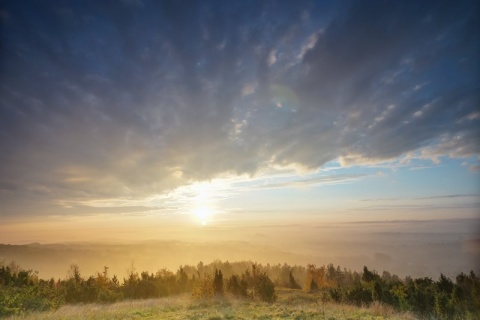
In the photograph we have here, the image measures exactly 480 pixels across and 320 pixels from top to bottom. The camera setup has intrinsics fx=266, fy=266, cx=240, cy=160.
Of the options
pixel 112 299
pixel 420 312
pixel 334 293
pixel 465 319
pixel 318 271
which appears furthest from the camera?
pixel 318 271

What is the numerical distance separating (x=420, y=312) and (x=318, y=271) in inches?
3751

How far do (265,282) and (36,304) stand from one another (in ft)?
92.1

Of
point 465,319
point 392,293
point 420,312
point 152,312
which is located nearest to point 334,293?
point 392,293

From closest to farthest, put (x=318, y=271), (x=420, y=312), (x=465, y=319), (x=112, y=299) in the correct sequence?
1. (x=465, y=319)
2. (x=420, y=312)
3. (x=112, y=299)
4. (x=318, y=271)

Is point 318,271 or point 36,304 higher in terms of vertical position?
point 36,304

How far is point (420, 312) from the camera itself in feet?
92.6

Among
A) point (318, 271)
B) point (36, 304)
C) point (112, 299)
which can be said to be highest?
point (36, 304)

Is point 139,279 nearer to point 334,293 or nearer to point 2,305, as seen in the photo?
point 2,305

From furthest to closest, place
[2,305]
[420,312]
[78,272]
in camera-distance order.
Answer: [78,272] → [420,312] → [2,305]

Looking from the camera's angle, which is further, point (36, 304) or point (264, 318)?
point (36, 304)

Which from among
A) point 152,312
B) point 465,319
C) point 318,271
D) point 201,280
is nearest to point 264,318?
point 152,312

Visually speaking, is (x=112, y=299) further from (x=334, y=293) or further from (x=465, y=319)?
(x=465, y=319)

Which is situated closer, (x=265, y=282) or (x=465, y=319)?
(x=465, y=319)

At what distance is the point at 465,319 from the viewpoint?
75.8 ft
